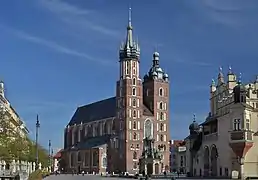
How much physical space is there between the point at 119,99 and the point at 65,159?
43.2 metres

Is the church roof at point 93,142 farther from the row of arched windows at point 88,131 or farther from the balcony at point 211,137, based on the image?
the balcony at point 211,137

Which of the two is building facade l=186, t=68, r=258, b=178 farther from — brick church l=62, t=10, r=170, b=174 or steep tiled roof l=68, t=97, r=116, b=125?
steep tiled roof l=68, t=97, r=116, b=125

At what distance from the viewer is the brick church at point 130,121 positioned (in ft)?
472

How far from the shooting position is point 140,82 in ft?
493

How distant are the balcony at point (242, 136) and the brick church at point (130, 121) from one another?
235 feet

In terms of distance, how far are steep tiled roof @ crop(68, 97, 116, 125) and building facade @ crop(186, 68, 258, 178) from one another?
74.3 m

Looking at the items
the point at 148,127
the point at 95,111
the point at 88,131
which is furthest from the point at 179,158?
the point at 95,111

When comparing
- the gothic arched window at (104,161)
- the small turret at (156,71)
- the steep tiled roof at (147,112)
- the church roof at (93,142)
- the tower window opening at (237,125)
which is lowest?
the gothic arched window at (104,161)

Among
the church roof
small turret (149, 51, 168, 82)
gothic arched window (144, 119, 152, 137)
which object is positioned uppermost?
small turret (149, 51, 168, 82)

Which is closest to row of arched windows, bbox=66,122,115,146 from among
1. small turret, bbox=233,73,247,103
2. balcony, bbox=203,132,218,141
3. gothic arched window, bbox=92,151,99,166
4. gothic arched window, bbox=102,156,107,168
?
gothic arched window, bbox=92,151,99,166

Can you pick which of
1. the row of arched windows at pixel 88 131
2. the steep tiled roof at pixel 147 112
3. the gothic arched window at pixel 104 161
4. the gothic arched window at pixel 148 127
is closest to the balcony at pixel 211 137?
the gothic arched window at pixel 148 127

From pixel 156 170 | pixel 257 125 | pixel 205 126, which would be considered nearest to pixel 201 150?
pixel 205 126

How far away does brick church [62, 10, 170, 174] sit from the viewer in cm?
14401

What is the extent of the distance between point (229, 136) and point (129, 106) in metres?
75.1
